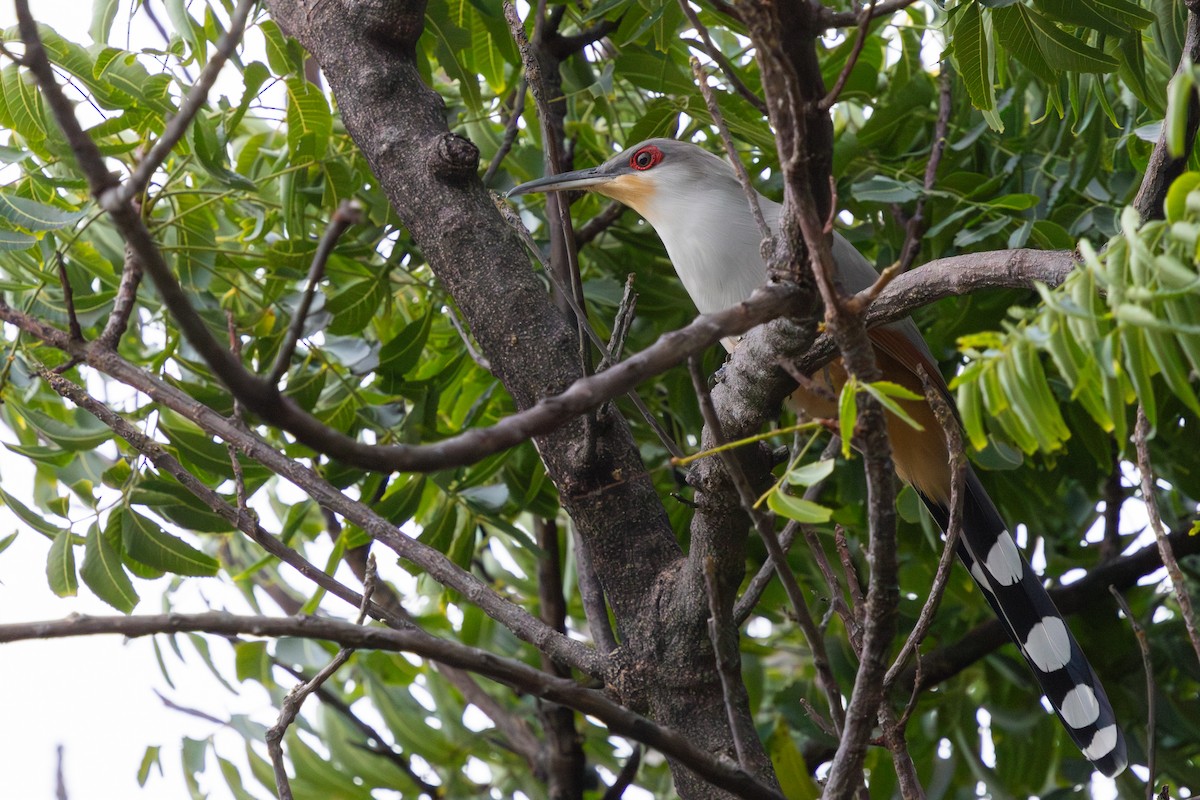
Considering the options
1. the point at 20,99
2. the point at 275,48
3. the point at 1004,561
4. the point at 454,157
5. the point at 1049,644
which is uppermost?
the point at 275,48

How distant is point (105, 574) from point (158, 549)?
0.12 meters

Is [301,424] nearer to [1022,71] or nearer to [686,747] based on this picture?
[686,747]

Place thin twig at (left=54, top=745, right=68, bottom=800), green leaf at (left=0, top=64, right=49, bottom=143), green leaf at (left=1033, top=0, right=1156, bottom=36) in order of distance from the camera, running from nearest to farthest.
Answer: thin twig at (left=54, top=745, right=68, bottom=800), green leaf at (left=1033, top=0, right=1156, bottom=36), green leaf at (left=0, top=64, right=49, bottom=143)

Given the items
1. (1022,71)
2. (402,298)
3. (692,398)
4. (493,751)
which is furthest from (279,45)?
(493,751)

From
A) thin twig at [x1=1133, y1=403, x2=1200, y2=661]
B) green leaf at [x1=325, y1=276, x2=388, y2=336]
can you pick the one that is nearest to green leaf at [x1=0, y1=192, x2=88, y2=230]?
green leaf at [x1=325, y1=276, x2=388, y2=336]

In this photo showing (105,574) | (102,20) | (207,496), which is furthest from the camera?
(102,20)

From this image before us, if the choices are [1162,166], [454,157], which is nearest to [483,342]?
[454,157]

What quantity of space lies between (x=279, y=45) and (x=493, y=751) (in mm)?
2173

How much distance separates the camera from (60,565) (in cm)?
228

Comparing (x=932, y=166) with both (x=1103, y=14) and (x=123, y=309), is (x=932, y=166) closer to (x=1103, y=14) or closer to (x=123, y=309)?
(x=1103, y=14)

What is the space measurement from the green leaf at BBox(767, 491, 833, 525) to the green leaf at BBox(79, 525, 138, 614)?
159 centimetres

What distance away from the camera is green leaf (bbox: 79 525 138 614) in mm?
2227

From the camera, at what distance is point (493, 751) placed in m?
3.34

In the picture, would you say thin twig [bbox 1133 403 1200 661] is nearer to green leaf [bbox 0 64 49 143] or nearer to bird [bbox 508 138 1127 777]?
bird [bbox 508 138 1127 777]
